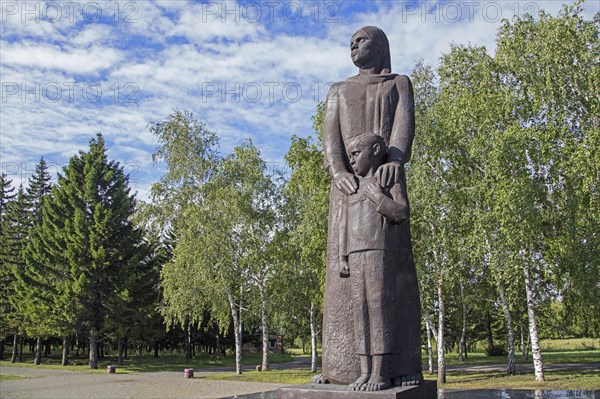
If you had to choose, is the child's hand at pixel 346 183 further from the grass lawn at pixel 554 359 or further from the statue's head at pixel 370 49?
the grass lawn at pixel 554 359

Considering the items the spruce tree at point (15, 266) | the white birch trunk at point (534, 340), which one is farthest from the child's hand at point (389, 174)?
the spruce tree at point (15, 266)

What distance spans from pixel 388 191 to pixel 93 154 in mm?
34003

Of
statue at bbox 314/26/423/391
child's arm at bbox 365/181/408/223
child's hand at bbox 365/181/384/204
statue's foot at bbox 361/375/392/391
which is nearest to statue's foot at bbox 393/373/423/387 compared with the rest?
statue at bbox 314/26/423/391

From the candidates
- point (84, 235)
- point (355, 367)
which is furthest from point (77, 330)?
point (355, 367)

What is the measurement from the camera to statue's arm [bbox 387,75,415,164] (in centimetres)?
537

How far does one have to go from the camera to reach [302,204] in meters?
25.8

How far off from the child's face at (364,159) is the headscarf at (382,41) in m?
1.18

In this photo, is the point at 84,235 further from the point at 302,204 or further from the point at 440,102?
the point at 440,102

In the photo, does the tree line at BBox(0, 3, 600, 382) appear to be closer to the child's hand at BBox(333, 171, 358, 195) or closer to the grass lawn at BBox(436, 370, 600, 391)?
the grass lawn at BBox(436, 370, 600, 391)

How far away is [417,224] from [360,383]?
16042 millimetres

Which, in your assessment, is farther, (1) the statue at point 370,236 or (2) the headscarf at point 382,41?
(2) the headscarf at point 382,41

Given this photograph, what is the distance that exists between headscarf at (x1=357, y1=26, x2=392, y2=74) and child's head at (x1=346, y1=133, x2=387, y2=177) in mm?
1070

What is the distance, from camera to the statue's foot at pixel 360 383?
15.2 ft

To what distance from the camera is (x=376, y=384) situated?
4.61 meters
